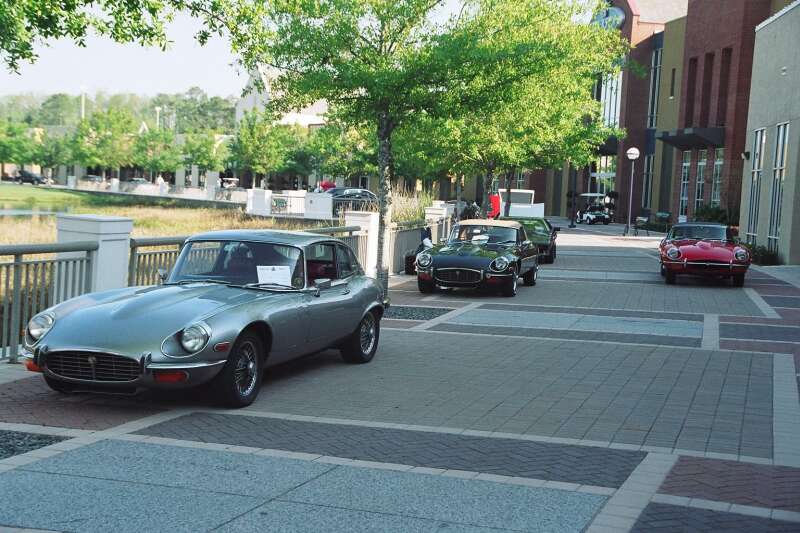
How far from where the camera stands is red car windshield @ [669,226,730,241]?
2295 cm

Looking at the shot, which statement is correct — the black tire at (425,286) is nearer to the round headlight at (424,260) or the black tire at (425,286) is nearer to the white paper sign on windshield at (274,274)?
the round headlight at (424,260)

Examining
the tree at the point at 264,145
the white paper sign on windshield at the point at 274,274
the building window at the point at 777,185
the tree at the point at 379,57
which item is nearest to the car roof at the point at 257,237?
the white paper sign on windshield at the point at 274,274

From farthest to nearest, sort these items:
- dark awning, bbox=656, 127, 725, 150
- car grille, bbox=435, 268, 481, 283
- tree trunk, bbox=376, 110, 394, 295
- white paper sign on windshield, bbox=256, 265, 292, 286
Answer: dark awning, bbox=656, 127, 725, 150 → car grille, bbox=435, 268, 481, 283 → tree trunk, bbox=376, 110, 394, 295 → white paper sign on windshield, bbox=256, 265, 292, 286

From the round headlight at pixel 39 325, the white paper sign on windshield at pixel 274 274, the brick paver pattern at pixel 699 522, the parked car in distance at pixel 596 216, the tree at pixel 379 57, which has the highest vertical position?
the tree at pixel 379 57

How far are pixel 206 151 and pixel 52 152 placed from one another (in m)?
23.4

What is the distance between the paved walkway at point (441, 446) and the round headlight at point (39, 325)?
56 centimetres

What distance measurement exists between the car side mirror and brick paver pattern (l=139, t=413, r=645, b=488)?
1975 millimetres

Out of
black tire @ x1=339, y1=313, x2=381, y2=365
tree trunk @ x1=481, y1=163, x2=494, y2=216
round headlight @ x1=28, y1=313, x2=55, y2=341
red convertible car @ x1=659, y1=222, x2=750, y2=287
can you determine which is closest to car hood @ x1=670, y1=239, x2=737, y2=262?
red convertible car @ x1=659, y1=222, x2=750, y2=287

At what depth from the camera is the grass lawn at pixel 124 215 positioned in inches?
1293

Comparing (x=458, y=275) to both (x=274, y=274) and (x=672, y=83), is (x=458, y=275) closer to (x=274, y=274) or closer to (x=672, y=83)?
(x=274, y=274)

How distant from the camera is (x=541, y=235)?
93.8 feet

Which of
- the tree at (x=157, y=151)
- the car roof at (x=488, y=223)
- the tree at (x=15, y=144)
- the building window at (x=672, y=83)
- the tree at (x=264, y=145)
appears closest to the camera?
the car roof at (x=488, y=223)

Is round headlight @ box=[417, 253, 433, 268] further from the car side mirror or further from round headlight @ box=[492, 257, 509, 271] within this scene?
the car side mirror

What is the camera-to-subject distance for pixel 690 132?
48.3 meters
